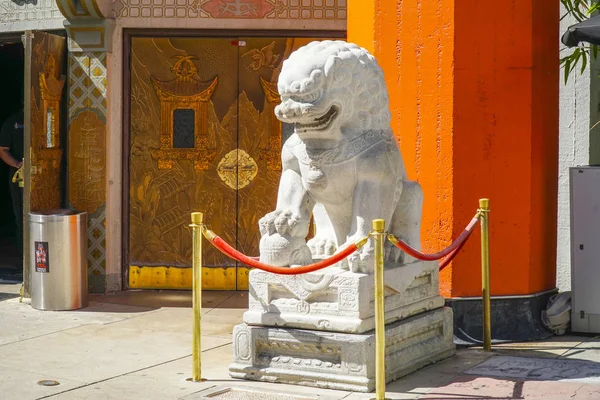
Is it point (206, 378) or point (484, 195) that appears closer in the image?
point (206, 378)

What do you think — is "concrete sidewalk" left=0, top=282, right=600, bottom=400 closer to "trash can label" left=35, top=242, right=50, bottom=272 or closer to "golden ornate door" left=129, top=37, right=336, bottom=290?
"trash can label" left=35, top=242, right=50, bottom=272

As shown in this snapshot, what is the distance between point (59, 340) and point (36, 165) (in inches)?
94.2

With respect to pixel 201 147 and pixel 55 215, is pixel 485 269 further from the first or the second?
pixel 55 215

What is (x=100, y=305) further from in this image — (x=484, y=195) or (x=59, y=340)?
(x=484, y=195)

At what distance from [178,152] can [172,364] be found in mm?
3517

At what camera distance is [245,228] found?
10797mm

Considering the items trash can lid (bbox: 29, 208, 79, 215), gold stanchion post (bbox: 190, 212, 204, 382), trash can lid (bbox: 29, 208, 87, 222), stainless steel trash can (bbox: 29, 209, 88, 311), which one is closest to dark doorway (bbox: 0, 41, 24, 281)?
trash can lid (bbox: 29, 208, 79, 215)

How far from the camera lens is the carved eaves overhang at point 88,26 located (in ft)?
34.2

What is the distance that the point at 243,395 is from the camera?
→ 264 inches

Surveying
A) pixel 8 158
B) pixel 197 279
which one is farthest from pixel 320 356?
pixel 8 158

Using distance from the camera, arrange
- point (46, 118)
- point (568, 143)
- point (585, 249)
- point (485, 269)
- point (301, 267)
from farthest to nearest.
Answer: point (46, 118) → point (568, 143) → point (585, 249) → point (485, 269) → point (301, 267)

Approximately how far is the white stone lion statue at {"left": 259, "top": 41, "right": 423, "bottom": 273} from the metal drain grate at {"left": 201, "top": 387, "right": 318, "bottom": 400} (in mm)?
860

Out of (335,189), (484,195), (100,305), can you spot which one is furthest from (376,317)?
(100,305)

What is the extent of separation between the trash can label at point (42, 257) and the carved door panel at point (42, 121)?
37 cm
